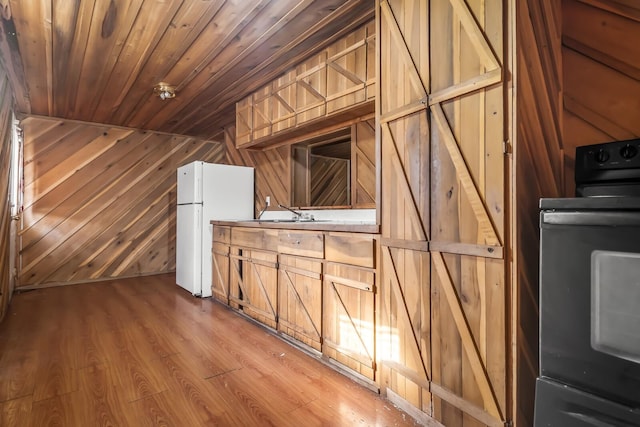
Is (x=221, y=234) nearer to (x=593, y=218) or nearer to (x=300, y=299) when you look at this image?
(x=300, y=299)

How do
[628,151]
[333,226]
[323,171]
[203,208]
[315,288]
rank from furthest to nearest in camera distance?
[203,208], [323,171], [315,288], [333,226], [628,151]

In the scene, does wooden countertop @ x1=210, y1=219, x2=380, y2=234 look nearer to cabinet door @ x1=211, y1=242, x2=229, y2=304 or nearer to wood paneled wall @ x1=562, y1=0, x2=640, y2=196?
cabinet door @ x1=211, y1=242, x2=229, y2=304

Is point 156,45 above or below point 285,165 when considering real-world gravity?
above

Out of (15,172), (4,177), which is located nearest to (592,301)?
(4,177)

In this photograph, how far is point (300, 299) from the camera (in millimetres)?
2381

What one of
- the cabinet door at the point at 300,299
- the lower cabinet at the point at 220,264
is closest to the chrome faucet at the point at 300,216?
the lower cabinet at the point at 220,264

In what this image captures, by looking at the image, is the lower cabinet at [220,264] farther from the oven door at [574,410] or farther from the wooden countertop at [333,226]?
the oven door at [574,410]

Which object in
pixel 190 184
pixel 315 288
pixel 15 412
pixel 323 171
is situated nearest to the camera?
pixel 15 412

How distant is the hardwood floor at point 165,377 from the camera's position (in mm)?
1612

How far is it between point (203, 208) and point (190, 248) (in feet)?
1.77

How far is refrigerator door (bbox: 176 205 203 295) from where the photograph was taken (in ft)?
12.5

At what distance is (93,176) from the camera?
15.4 ft

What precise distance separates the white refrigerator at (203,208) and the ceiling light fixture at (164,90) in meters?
0.81

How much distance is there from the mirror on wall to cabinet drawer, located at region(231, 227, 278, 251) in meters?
0.70
